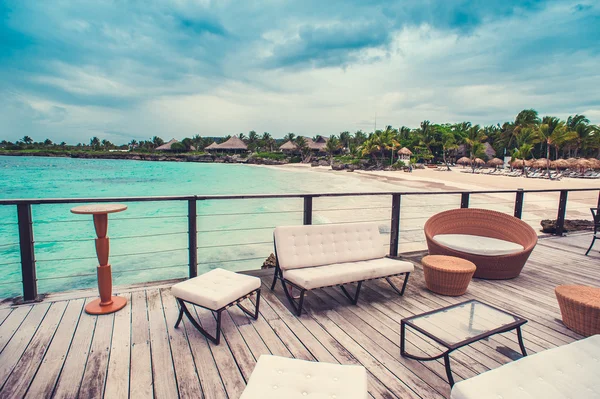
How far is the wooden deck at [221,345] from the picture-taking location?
1852 mm

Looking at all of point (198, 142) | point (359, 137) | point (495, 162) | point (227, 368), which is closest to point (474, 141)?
point (495, 162)

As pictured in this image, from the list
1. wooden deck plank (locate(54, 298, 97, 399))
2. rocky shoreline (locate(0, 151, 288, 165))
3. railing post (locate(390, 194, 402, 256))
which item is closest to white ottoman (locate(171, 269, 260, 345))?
wooden deck plank (locate(54, 298, 97, 399))

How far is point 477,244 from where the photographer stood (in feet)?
12.9

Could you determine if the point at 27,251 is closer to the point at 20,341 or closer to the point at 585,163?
the point at 20,341

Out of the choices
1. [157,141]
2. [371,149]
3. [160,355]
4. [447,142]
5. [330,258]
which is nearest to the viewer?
[160,355]

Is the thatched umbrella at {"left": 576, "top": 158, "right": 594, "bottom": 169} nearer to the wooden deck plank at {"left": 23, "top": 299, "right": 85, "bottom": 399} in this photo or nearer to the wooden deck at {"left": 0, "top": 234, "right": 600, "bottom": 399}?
the wooden deck at {"left": 0, "top": 234, "right": 600, "bottom": 399}

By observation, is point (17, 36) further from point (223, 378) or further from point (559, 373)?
point (559, 373)

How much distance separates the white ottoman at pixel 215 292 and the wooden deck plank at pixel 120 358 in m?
0.38

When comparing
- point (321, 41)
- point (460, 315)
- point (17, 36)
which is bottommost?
point (460, 315)

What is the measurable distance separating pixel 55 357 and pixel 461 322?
2.67 m

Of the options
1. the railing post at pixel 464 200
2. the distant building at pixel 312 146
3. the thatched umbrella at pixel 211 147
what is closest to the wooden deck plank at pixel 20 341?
the railing post at pixel 464 200

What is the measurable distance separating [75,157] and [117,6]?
9255 cm

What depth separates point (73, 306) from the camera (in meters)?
2.84

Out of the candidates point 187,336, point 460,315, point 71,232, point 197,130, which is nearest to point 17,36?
point 71,232
